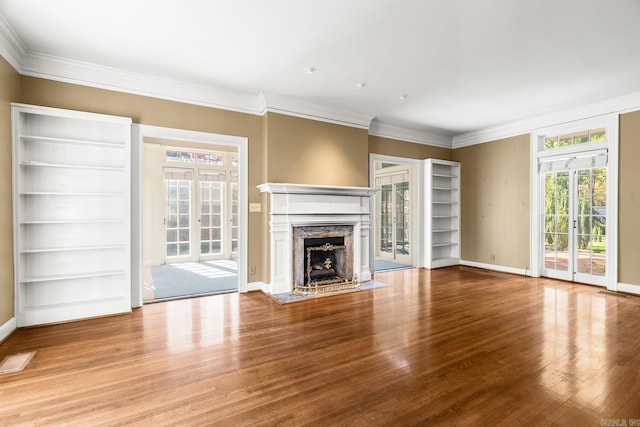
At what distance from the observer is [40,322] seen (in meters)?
3.24

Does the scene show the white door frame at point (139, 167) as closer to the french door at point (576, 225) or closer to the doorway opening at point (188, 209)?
the doorway opening at point (188, 209)

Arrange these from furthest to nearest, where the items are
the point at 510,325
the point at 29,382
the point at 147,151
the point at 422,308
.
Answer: the point at 147,151 → the point at 422,308 → the point at 510,325 → the point at 29,382

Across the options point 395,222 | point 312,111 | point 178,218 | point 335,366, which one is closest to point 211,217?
point 178,218

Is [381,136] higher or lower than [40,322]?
higher

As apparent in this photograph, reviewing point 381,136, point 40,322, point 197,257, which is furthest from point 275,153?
point 197,257

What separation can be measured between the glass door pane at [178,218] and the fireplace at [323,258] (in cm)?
401

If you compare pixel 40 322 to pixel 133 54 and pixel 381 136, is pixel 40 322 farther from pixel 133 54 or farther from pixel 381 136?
pixel 381 136

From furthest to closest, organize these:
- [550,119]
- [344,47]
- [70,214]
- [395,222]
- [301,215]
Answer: [395,222] → [550,119] → [301,215] → [70,214] → [344,47]

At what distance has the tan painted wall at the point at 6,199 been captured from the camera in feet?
9.40

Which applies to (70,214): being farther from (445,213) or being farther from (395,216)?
(445,213)

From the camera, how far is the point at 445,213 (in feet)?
22.7

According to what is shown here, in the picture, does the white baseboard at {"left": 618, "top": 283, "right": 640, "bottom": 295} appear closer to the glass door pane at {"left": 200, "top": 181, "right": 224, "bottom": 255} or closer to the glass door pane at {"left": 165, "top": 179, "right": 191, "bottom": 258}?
the glass door pane at {"left": 200, "top": 181, "right": 224, "bottom": 255}

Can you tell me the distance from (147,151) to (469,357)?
284 inches

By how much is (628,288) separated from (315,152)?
5051 millimetres
